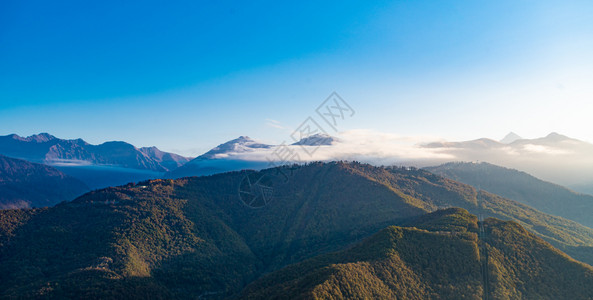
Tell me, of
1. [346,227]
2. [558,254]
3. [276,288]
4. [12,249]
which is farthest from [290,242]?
[12,249]

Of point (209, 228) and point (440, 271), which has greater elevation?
point (440, 271)


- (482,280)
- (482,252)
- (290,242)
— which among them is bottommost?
(290,242)

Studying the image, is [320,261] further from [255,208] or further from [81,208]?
[81,208]

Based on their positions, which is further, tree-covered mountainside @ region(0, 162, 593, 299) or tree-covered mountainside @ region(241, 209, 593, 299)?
tree-covered mountainside @ region(0, 162, 593, 299)

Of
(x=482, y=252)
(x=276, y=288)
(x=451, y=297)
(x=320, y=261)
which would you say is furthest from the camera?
(x=320, y=261)

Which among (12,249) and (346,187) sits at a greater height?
(346,187)
